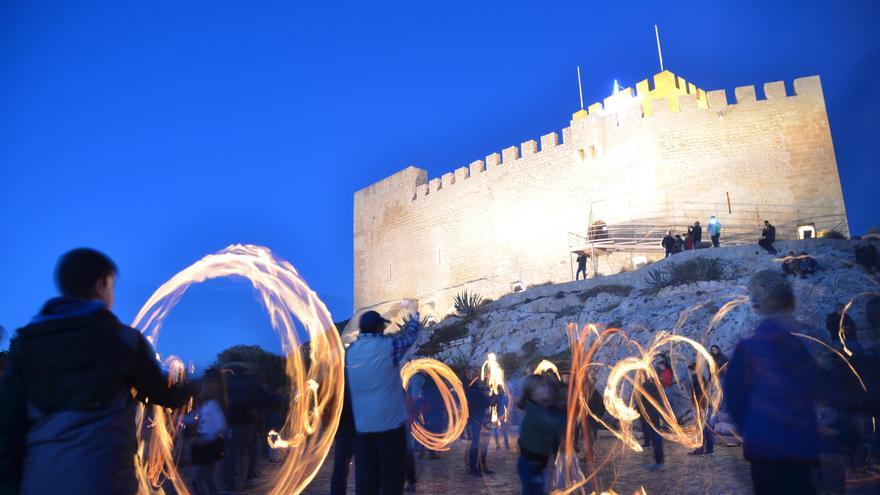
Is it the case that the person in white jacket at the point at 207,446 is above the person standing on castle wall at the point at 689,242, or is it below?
below

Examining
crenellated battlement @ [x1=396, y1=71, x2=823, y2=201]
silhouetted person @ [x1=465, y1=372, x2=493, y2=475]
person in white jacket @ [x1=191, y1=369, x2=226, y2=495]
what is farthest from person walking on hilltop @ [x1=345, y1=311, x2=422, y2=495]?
crenellated battlement @ [x1=396, y1=71, x2=823, y2=201]

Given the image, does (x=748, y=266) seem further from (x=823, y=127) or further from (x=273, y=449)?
(x=273, y=449)

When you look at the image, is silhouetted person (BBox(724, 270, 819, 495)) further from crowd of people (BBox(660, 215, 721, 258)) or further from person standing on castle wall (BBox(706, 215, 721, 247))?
person standing on castle wall (BBox(706, 215, 721, 247))

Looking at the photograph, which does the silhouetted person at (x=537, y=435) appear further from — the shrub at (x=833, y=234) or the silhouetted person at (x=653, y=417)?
the shrub at (x=833, y=234)

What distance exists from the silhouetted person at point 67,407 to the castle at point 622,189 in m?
22.8

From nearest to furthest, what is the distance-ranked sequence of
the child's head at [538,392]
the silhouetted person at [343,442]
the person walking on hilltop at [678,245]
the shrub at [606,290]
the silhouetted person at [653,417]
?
the child's head at [538,392] → the silhouetted person at [343,442] → the silhouetted person at [653,417] → the shrub at [606,290] → the person walking on hilltop at [678,245]

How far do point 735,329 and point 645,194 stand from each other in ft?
40.8

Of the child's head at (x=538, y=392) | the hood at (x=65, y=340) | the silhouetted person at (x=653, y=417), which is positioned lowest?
the silhouetted person at (x=653, y=417)

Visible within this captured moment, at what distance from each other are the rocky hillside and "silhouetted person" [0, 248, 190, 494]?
466 inches

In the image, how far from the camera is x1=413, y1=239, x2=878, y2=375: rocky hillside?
1271cm

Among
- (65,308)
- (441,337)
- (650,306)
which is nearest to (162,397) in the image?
(65,308)

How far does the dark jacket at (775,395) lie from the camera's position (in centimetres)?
259

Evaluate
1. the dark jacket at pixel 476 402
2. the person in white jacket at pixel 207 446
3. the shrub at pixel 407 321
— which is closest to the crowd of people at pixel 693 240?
the shrub at pixel 407 321

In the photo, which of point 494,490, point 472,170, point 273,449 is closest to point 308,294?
point 494,490
